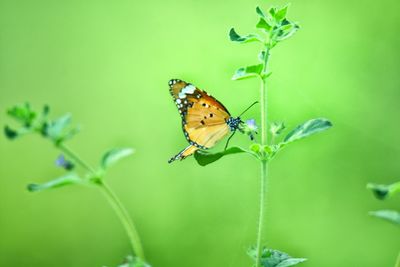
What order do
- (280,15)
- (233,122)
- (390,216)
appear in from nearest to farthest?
(390,216) < (280,15) < (233,122)

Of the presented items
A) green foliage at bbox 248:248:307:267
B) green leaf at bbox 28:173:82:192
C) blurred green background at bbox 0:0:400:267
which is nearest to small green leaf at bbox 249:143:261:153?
green foliage at bbox 248:248:307:267

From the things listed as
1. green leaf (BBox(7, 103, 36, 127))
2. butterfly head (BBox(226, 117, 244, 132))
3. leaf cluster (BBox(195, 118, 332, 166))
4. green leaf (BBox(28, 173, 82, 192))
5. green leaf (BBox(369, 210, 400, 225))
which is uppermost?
butterfly head (BBox(226, 117, 244, 132))

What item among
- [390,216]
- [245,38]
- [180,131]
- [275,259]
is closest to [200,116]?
[245,38]

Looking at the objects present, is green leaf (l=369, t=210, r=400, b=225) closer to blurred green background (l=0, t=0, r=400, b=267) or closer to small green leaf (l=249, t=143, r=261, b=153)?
small green leaf (l=249, t=143, r=261, b=153)

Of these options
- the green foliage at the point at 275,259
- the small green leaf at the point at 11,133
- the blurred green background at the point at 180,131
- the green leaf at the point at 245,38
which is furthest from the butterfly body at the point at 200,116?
the blurred green background at the point at 180,131

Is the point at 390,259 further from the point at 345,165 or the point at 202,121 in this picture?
the point at 202,121

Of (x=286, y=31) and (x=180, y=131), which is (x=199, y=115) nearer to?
(x=286, y=31)

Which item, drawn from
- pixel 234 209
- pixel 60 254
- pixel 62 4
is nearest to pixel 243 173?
pixel 234 209
